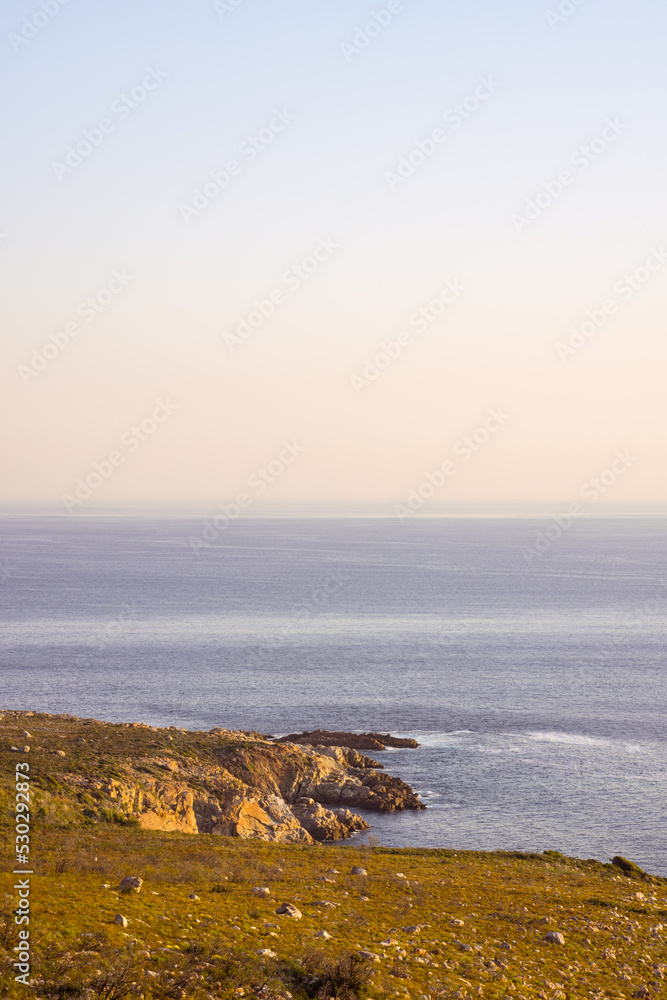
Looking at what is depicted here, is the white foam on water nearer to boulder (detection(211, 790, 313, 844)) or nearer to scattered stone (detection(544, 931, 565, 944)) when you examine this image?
A: boulder (detection(211, 790, 313, 844))

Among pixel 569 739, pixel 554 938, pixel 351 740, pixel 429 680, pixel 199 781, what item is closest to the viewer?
pixel 554 938

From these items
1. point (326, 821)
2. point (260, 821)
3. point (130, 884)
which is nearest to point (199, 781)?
point (260, 821)

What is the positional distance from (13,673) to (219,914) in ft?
229

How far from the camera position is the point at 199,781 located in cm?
4178

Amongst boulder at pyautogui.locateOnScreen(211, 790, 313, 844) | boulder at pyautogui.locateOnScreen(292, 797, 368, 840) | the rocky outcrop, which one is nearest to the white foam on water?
the rocky outcrop

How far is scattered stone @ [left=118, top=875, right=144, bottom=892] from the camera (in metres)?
18.7

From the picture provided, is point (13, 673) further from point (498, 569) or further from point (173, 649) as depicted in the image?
point (498, 569)

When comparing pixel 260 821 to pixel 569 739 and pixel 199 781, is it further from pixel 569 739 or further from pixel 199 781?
pixel 569 739

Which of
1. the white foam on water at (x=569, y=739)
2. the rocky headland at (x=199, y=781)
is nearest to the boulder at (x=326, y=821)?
the rocky headland at (x=199, y=781)

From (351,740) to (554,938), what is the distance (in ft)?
135

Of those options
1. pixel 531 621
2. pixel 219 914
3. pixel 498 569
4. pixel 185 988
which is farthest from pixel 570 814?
pixel 498 569

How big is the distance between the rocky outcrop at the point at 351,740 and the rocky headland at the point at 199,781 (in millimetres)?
3867

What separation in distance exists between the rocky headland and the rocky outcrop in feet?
12.7

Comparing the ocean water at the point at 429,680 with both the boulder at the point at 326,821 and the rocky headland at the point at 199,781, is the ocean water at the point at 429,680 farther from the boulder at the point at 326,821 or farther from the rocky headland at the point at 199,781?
the rocky headland at the point at 199,781
